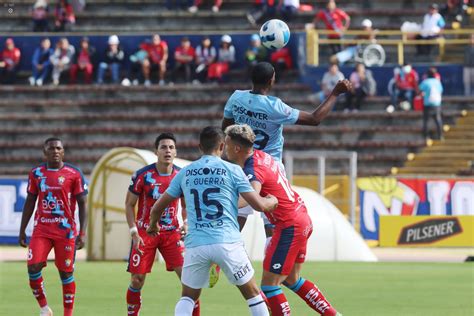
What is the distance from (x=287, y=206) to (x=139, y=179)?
2070 millimetres

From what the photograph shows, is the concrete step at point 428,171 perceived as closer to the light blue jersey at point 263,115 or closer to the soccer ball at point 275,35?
the soccer ball at point 275,35

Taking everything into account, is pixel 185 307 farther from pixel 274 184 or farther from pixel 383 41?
pixel 383 41

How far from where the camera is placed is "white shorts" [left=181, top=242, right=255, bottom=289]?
10680mm

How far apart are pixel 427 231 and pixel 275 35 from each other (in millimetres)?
17228

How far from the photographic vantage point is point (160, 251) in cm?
1356

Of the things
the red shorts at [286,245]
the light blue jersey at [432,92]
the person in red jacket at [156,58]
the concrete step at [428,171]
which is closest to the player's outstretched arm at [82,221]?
the red shorts at [286,245]

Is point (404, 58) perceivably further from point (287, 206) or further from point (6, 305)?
point (287, 206)

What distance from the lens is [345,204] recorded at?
31.0 m

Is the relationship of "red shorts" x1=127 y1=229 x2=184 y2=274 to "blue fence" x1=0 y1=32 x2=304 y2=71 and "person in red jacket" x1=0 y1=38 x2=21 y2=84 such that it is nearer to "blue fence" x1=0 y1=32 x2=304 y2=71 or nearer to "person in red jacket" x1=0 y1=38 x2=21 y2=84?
"blue fence" x1=0 y1=32 x2=304 y2=71

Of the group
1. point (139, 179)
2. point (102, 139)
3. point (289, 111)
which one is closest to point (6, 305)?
point (139, 179)

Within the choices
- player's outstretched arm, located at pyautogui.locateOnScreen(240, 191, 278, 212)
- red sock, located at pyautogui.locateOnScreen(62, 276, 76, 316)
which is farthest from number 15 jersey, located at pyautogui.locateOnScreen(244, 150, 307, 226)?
red sock, located at pyautogui.locateOnScreen(62, 276, 76, 316)

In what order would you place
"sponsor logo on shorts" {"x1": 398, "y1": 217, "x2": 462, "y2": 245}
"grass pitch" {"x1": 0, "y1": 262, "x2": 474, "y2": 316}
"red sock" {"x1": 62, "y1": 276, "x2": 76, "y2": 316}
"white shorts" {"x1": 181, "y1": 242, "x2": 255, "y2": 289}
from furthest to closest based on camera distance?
"sponsor logo on shorts" {"x1": 398, "y1": 217, "x2": 462, "y2": 245} → "grass pitch" {"x1": 0, "y1": 262, "x2": 474, "y2": 316} → "red sock" {"x1": 62, "y1": 276, "x2": 76, "y2": 316} → "white shorts" {"x1": 181, "y1": 242, "x2": 255, "y2": 289}

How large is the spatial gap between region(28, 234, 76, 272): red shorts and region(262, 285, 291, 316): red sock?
304 cm

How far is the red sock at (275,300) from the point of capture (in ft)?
39.1
